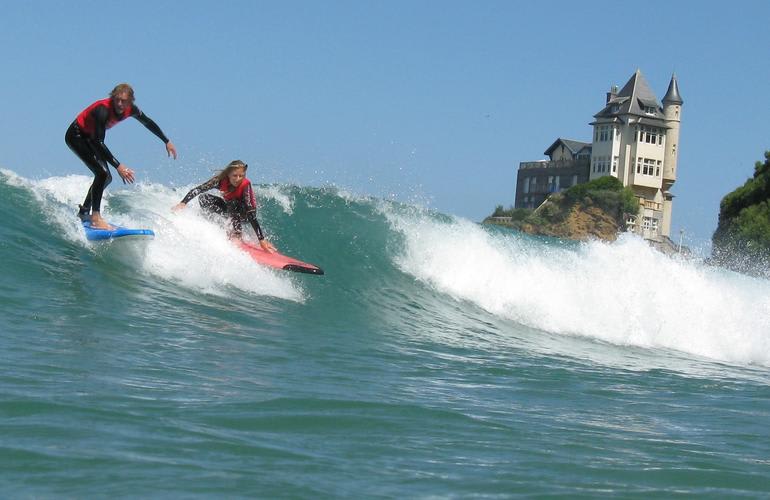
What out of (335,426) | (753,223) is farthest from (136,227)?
(753,223)

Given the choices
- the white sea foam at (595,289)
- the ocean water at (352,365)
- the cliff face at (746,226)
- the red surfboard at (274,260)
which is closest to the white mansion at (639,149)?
the cliff face at (746,226)

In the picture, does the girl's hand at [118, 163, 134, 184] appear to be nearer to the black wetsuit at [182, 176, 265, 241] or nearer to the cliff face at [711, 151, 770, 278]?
the black wetsuit at [182, 176, 265, 241]

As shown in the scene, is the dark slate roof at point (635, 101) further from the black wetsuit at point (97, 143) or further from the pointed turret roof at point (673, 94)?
the black wetsuit at point (97, 143)

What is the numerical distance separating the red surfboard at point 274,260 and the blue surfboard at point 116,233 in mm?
1130

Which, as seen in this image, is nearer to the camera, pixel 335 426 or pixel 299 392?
pixel 335 426

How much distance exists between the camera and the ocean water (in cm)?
461

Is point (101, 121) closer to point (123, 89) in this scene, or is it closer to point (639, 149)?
point (123, 89)

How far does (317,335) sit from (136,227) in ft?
11.8

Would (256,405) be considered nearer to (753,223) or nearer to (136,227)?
(136,227)

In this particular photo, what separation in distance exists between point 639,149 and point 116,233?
86678 millimetres

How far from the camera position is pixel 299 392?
612 centimetres

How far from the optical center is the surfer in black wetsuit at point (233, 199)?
1145 cm

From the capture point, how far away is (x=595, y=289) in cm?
1538

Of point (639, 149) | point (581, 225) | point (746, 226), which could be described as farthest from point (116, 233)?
A: point (639, 149)
